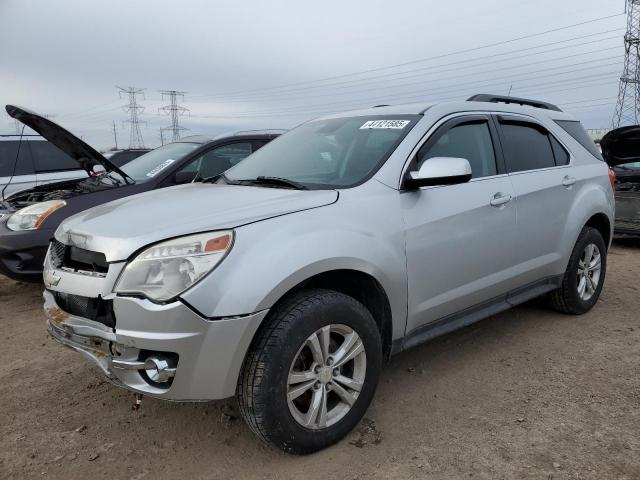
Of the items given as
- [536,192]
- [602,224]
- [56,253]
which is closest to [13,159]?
[56,253]

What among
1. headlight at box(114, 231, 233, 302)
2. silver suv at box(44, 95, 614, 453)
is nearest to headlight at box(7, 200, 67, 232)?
silver suv at box(44, 95, 614, 453)

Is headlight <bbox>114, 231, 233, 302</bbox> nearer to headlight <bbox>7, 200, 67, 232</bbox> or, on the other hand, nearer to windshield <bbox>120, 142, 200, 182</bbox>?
headlight <bbox>7, 200, 67, 232</bbox>

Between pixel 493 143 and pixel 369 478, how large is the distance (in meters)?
2.32

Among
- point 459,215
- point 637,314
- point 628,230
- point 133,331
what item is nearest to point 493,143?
point 459,215

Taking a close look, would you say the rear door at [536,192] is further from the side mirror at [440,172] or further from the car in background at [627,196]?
the car in background at [627,196]

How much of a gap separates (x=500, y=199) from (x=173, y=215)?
2.07 metres

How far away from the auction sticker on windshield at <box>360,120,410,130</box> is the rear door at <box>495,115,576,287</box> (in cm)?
90

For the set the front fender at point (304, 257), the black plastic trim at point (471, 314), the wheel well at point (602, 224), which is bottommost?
the black plastic trim at point (471, 314)

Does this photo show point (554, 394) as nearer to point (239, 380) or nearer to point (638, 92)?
point (239, 380)

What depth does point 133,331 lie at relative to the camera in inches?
82.0

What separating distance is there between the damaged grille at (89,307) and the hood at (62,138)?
103 inches

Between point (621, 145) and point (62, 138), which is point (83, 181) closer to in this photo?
point (62, 138)

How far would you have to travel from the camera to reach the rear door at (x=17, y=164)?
6828 millimetres

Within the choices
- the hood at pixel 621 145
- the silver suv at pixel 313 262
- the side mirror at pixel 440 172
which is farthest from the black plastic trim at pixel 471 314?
the hood at pixel 621 145
